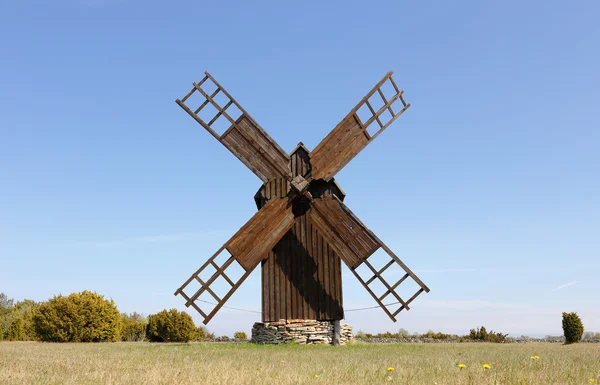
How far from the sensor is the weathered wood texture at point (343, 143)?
17141mm

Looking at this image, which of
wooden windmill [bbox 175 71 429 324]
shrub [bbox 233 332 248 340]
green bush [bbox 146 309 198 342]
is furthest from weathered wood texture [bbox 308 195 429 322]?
shrub [bbox 233 332 248 340]

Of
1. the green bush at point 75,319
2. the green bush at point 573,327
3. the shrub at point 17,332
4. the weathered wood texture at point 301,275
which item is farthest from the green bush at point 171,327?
the green bush at point 573,327

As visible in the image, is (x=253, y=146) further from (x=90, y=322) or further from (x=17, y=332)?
(x=17, y=332)

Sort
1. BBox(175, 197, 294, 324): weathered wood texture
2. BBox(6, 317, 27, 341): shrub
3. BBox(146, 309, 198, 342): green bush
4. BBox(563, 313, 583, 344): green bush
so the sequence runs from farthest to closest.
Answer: BBox(6, 317, 27, 341): shrub
BBox(146, 309, 198, 342): green bush
BBox(563, 313, 583, 344): green bush
BBox(175, 197, 294, 324): weathered wood texture

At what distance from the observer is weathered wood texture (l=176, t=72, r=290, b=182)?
56.5ft

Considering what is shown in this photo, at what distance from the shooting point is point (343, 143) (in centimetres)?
1744

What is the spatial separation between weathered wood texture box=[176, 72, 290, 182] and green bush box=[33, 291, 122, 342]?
10740mm

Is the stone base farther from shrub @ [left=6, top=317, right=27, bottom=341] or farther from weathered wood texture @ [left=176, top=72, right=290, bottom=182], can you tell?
shrub @ [left=6, top=317, right=27, bottom=341]

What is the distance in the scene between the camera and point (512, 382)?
20.7ft

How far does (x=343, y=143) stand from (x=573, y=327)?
1400cm

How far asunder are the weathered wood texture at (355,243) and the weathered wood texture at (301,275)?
0.73 metres

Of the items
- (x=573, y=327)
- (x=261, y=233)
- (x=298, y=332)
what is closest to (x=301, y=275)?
(x=298, y=332)

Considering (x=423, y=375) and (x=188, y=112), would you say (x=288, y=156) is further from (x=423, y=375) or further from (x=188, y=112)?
(x=423, y=375)

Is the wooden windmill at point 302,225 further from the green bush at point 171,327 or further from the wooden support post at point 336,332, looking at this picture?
the green bush at point 171,327
